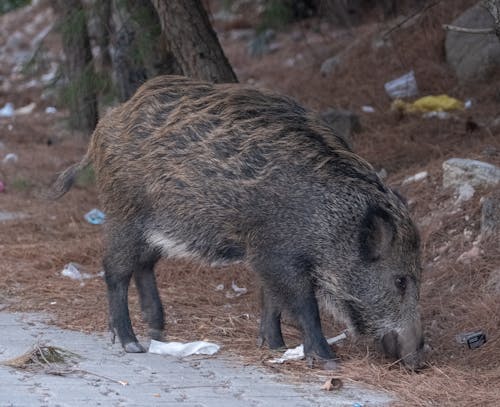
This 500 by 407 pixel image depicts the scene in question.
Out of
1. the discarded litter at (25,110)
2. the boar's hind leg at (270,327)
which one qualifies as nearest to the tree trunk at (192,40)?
the boar's hind leg at (270,327)

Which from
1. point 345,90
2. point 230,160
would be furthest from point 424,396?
point 345,90

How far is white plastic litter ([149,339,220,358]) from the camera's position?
5.74m

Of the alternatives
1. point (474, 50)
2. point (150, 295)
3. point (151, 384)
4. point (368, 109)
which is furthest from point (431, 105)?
point (151, 384)

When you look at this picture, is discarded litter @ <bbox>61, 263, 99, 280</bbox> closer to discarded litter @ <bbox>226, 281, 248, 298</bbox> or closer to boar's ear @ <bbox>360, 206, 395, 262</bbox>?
discarded litter @ <bbox>226, 281, 248, 298</bbox>

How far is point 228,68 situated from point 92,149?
2.41 meters

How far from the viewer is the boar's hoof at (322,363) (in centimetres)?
544

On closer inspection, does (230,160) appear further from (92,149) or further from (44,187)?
(44,187)

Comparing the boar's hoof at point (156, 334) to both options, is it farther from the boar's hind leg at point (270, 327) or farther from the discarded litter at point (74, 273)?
the discarded litter at point (74, 273)

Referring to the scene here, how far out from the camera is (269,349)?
590 centimetres

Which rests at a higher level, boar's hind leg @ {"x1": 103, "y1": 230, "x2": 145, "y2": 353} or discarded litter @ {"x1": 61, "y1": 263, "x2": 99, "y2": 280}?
boar's hind leg @ {"x1": 103, "y1": 230, "x2": 145, "y2": 353}

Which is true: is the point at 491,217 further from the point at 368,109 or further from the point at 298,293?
the point at 368,109

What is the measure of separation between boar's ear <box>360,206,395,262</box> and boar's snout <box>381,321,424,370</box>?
455 millimetres

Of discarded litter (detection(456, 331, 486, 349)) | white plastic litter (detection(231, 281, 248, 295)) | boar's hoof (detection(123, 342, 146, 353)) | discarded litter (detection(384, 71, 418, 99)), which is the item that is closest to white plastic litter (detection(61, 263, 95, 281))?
white plastic litter (detection(231, 281, 248, 295))

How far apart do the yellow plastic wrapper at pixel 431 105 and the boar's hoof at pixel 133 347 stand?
6.26 m
